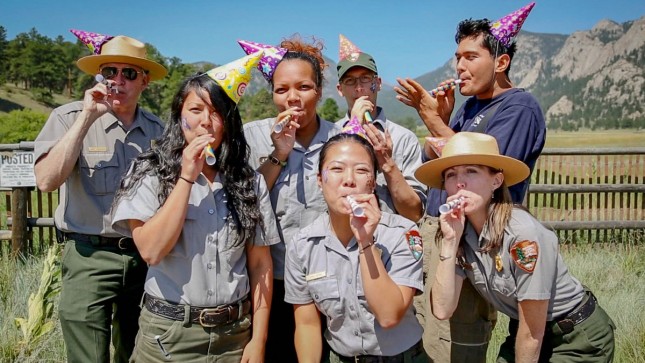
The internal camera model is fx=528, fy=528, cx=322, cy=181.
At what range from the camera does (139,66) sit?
3.43m

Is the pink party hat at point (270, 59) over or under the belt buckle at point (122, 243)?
over

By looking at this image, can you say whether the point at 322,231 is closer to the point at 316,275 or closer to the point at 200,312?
the point at 316,275

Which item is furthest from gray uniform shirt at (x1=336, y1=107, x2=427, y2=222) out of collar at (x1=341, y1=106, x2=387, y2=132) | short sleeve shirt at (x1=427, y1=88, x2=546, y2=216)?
short sleeve shirt at (x1=427, y1=88, x2=546, y2=216)

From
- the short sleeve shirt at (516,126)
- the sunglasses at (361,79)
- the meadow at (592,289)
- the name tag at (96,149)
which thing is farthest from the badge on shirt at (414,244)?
the name tag at (96,149)

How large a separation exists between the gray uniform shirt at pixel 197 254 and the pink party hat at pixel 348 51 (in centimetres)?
136

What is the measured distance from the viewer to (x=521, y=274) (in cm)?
246

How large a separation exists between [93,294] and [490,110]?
Answer: 8.64 ft

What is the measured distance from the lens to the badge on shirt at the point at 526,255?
95.3 inches

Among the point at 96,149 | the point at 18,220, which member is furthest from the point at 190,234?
the point at 18,220

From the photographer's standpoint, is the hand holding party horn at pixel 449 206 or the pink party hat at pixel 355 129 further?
the pink party hat at pixel 355 129

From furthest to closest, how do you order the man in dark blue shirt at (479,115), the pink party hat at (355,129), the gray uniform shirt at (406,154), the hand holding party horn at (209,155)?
the gray uniform shirt at (406,154), the man in dark blue shirt at (479,115), the pink party hat at (355,129), the hand holding party horn at (209,155)

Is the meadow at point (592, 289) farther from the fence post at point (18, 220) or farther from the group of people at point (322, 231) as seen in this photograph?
the group of people at point (322, 231)

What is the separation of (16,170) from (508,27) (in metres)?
5.96

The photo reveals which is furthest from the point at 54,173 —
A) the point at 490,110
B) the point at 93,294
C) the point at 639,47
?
the point at 639,47
